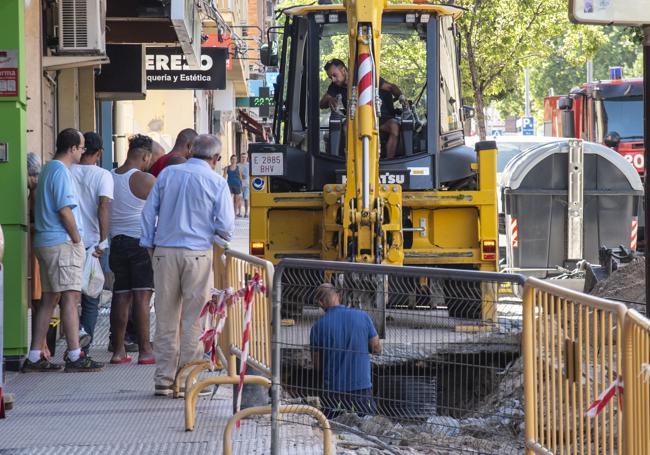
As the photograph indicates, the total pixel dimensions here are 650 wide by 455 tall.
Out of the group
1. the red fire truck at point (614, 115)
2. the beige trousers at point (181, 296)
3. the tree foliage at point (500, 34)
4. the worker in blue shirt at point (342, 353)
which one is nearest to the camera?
the worker in blue shirt at point (342, 353)

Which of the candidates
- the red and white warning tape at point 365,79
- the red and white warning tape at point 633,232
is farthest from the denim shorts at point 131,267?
the red and white warning tape at point 633,232

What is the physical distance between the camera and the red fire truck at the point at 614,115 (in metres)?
24.8

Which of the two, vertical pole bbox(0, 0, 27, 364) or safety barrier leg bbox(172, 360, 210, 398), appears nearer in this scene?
safety barrier leg bbox(172, 360, 210, 398)

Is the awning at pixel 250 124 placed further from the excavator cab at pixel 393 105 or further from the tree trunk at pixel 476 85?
the excavator cab at pixel 393 105

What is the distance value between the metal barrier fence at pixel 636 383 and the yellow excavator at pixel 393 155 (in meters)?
7.95

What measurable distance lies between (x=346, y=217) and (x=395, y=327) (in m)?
5.25

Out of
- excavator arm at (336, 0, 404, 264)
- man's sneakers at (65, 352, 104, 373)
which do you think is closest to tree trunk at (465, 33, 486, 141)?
excavator arm at (336, 0, 404, 264)

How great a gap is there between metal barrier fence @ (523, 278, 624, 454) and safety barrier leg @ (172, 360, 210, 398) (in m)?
3.24

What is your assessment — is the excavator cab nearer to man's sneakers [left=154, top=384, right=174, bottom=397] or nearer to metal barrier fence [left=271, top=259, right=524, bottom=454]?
man's sneakers [left=154, top=384, right=174, bottom=397]

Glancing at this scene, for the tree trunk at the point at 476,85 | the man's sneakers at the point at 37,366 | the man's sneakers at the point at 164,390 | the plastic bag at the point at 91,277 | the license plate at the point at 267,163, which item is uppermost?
the tree trunk at the point at 476,85

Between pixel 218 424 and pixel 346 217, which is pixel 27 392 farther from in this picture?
pixel 346 217

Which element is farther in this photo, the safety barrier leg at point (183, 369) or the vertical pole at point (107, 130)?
the vertical pole at point (107, 130)

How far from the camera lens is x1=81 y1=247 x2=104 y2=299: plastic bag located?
34.3 ft

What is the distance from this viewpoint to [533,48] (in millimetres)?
32250
